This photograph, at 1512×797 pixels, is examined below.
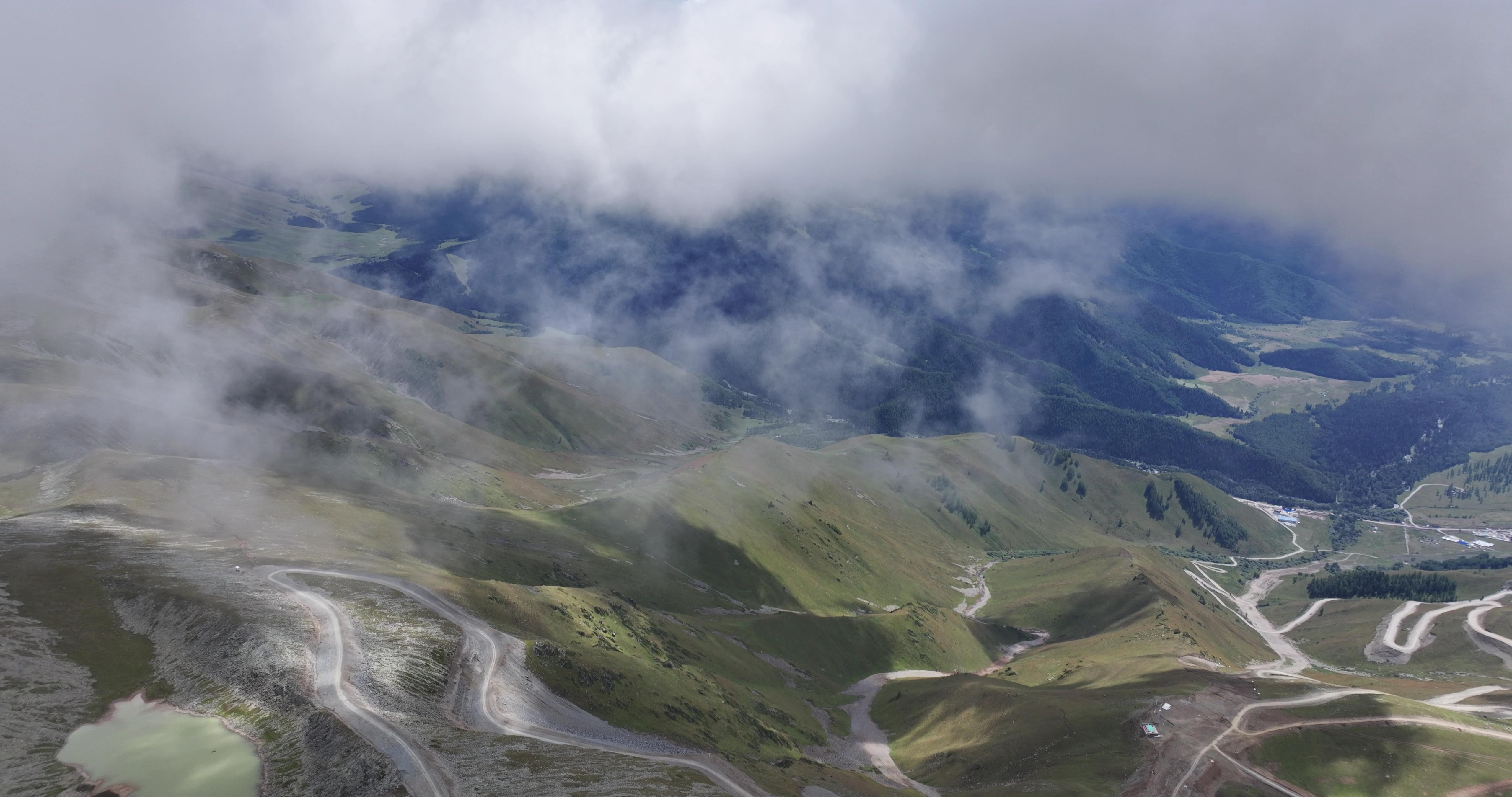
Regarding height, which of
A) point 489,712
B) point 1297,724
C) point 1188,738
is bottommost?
point 1188,738

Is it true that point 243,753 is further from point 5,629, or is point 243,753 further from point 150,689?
point 5,629

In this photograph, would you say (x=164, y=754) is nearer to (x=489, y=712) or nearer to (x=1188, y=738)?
(x=489, y=712)

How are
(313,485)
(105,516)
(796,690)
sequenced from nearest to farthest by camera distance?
(105,516) → (796,690) → (313,485)

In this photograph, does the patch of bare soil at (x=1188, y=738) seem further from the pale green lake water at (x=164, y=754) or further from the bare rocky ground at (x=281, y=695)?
the pale green lake water at (x=164, y=754)

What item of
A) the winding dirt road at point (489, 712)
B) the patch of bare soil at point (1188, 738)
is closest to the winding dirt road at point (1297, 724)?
the patch of bare soil at point (1188, 738)

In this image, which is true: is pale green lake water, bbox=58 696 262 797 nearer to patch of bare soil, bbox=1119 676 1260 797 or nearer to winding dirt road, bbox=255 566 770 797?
winding dirt road, bbox=255 566 770 797

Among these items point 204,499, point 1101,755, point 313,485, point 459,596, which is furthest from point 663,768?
point 313,485

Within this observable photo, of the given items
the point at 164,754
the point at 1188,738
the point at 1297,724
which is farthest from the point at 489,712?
the point at 1297,724
